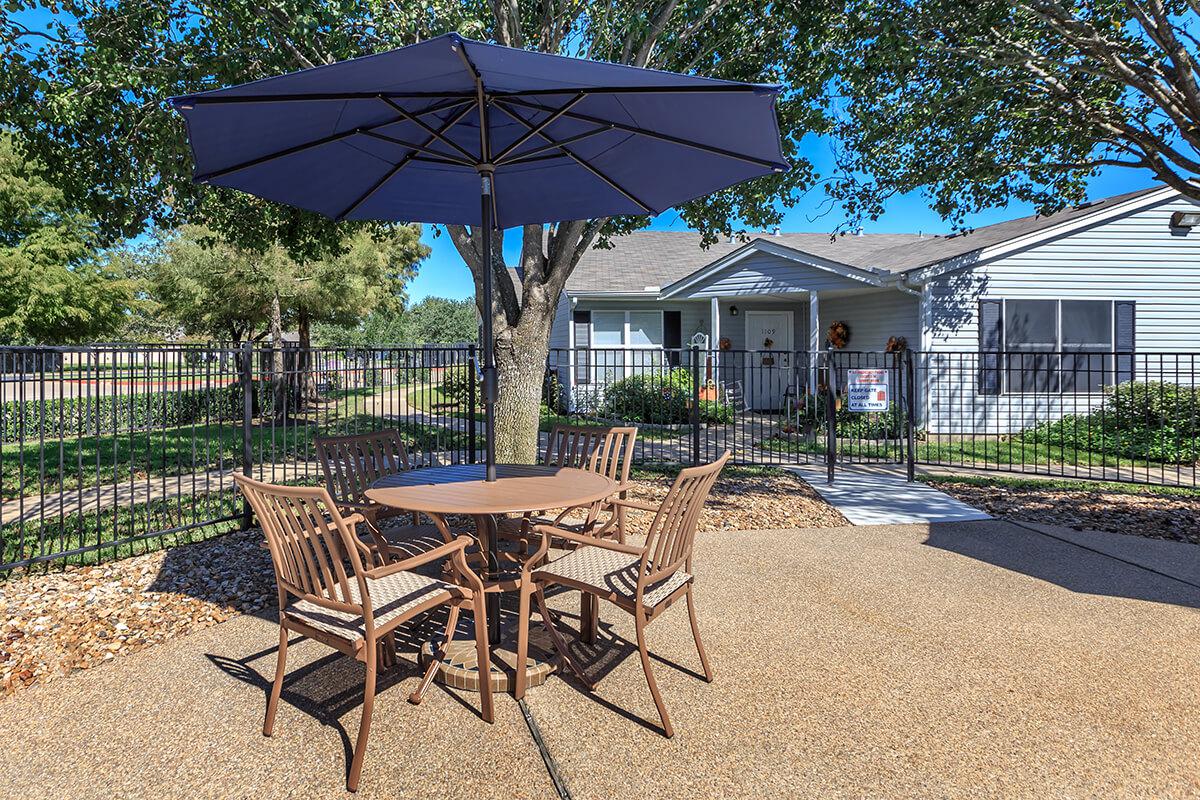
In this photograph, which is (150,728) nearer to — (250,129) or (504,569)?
(504,569)

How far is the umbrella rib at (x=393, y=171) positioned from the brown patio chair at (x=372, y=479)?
5.35ft

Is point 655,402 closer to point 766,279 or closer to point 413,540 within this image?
point 766,279

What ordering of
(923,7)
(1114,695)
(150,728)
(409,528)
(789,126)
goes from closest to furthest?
(150,728), (1114,695), (409,528), (923,7), (789,126)

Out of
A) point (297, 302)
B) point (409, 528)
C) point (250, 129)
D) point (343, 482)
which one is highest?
point (297, 302)

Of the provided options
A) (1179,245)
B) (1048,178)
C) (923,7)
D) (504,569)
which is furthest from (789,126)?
(1179,245)

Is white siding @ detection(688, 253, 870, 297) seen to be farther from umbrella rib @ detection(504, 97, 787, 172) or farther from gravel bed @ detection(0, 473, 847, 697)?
gravel bed @ detection(0, 473, 847, 697)

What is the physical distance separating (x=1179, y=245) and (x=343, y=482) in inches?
610

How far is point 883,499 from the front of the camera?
7.14 metres

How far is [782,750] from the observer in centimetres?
258

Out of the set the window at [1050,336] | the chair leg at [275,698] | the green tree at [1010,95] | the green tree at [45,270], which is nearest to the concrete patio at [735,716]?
the chair leg at [275,698]

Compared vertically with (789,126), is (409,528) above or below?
below

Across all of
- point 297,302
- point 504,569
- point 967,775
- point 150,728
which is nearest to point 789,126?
point 504,569

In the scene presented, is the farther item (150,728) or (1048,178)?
(1048,178)

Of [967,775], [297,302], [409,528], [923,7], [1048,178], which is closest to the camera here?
[967,775]
